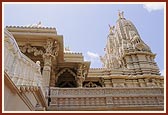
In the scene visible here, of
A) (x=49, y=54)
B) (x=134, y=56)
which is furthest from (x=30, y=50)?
(x=134, y=56)

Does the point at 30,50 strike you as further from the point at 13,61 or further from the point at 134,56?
the point at 134,56

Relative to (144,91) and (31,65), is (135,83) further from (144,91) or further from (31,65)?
(31,65)

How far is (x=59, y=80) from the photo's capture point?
12.5 m

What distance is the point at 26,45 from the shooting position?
959 cm

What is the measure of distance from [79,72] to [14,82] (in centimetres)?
830

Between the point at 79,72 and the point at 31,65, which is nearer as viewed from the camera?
the point at 31,65

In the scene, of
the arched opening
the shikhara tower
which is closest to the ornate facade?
the arched opening

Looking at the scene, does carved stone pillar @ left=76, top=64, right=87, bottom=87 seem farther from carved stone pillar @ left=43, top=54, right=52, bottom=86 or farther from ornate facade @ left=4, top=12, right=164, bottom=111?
carved stone pillar @ left=43, top=54, right=52, bottom=86

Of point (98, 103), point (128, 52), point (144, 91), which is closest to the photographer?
point (98, 103)

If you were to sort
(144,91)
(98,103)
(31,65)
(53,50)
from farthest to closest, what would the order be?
(53,50), (144,91), (98,103), (31,65)

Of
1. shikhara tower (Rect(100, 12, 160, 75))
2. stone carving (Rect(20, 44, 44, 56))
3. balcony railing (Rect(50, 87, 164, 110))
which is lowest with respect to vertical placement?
balcony railing (Rect(50, 87, 164, 110))

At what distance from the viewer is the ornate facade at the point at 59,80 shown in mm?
3100

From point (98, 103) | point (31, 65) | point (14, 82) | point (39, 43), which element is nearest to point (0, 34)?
point (14, 82)

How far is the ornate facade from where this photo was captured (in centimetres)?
310
